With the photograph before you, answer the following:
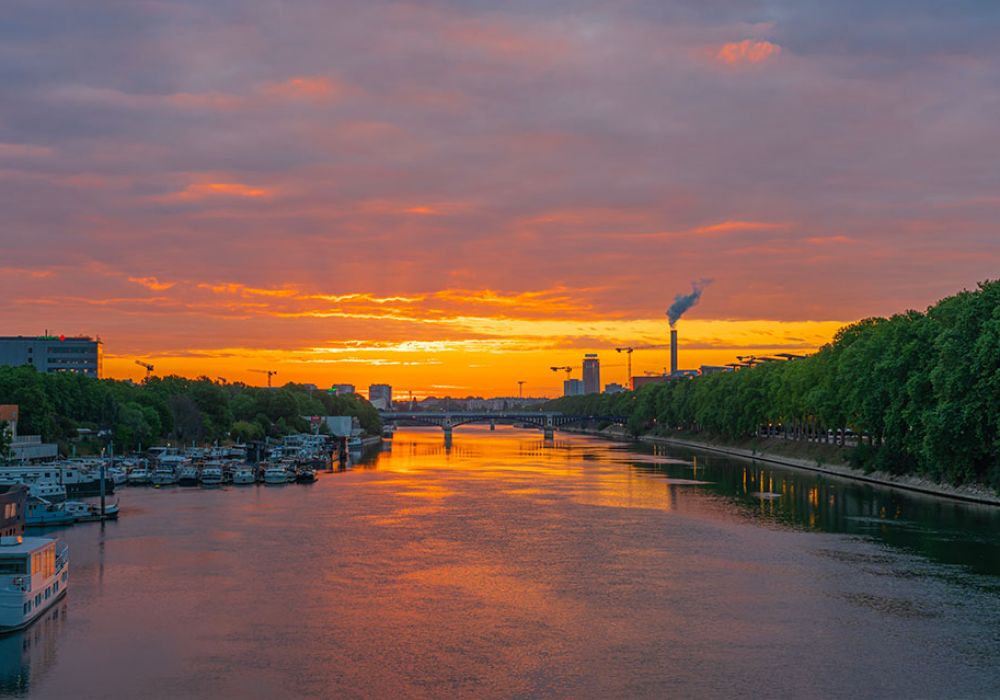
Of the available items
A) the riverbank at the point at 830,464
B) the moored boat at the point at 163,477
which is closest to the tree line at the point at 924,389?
the riverbank at the point at 830,464

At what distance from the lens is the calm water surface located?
38656 millimetres

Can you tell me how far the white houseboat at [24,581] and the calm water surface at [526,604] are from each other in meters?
1.35

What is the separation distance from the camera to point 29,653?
139 feet

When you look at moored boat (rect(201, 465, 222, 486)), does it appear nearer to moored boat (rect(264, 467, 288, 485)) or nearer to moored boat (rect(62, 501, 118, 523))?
moored boat (rect(264, 467, 288, 485))

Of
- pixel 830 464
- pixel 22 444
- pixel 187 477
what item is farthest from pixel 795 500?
pixel 22 444

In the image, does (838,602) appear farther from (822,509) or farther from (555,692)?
(822,509)

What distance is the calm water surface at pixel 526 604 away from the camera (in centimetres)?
3866

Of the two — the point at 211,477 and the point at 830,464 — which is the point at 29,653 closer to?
the point at 211,477

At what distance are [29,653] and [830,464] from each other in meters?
115

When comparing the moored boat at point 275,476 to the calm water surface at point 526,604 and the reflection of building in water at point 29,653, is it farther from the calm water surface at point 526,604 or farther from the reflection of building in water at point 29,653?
the reflection of building in water at point 29,653

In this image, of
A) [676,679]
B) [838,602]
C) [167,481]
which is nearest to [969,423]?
[838,602]

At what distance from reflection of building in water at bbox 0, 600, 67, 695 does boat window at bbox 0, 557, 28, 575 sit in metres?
2.61

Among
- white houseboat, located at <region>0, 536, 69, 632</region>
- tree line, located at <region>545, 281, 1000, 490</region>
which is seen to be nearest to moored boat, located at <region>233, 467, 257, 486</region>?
tree line, located at <region>545, 281, 1000, 490</region>

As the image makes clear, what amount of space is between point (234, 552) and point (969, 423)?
61481 millimetres
